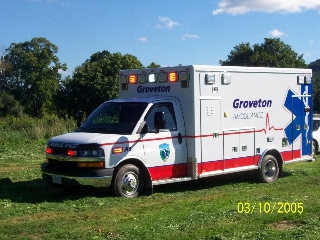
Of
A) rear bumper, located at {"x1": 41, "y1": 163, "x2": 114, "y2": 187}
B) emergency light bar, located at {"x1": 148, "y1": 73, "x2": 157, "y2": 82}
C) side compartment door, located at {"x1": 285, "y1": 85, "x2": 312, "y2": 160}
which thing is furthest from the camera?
side compartment door, located at {"x1": 285, "y1": 85, "x2": 312, "y2": 160}

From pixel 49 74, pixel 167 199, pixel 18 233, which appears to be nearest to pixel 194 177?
pixel 167 199

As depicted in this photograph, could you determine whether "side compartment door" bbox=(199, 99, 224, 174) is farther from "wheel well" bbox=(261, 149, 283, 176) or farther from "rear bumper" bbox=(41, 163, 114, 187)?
"rear bumper" bbox=(41, 163, 114, 187)

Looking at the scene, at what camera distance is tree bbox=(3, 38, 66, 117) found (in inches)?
3142

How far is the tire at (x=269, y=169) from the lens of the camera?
42.1 feet

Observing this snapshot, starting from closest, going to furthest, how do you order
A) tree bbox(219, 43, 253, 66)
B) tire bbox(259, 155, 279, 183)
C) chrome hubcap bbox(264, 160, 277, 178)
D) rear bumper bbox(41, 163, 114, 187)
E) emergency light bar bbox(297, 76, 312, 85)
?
rear bumper bbox(41, 163, 114, 187), tire bbox(259, 155, 279, 183), chrome hubcap bbox(264, 160, 277, 178), emergency light bar bbox(297, 76, 312, 85), tree bbox(219, 43, 253, 66)

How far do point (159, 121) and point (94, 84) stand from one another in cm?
4539

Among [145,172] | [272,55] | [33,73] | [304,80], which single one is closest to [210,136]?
[145,172]

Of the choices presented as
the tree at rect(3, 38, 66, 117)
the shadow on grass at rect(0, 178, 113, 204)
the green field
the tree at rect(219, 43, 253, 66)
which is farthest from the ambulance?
the tree at rect(3, 38, 66, 117)

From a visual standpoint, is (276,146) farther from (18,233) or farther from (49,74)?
(49,74)

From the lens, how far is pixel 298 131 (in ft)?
45.2

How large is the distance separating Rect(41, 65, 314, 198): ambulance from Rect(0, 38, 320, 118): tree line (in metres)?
28.6

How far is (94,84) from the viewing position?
55406 mm

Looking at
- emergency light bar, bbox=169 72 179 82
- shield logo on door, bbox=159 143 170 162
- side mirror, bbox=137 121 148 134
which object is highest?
emergency light bar, bbox=169 72 179 82

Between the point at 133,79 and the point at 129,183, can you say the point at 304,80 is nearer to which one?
the point at 133,79
